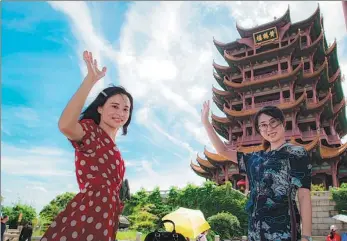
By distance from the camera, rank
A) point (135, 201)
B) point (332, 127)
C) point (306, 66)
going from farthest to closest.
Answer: point (306, 66), point (332, 127), point (135, 201)

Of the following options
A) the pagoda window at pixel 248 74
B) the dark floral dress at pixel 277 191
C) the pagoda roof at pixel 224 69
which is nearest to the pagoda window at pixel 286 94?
the pagoda window at pixel 248 74

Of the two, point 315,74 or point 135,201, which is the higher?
point 315,74

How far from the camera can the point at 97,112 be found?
2.02 m

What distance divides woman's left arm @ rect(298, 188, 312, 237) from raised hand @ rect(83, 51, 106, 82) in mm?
1260

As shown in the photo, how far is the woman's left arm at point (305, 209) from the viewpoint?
1.72 m

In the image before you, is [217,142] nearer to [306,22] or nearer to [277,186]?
[277,186]

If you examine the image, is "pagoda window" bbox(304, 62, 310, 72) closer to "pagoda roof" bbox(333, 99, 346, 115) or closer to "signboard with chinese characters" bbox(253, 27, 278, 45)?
"signboard with chinese characters" bbox(253, 27, 278, 45)

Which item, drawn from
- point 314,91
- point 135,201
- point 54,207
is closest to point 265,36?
point 314,91

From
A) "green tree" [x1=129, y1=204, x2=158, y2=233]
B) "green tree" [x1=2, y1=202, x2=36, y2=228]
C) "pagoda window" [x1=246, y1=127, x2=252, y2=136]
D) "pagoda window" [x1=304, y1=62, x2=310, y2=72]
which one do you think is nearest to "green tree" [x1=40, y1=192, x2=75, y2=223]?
"green tree" [x1=2, y1=202, x2=36, y2=228]

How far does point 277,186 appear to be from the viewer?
1840mm

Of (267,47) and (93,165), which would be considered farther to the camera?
(267,47)

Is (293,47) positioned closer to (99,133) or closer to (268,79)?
(268,79)

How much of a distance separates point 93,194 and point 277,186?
3.33 ft

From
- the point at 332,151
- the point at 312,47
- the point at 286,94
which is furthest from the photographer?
the point at 286,94
